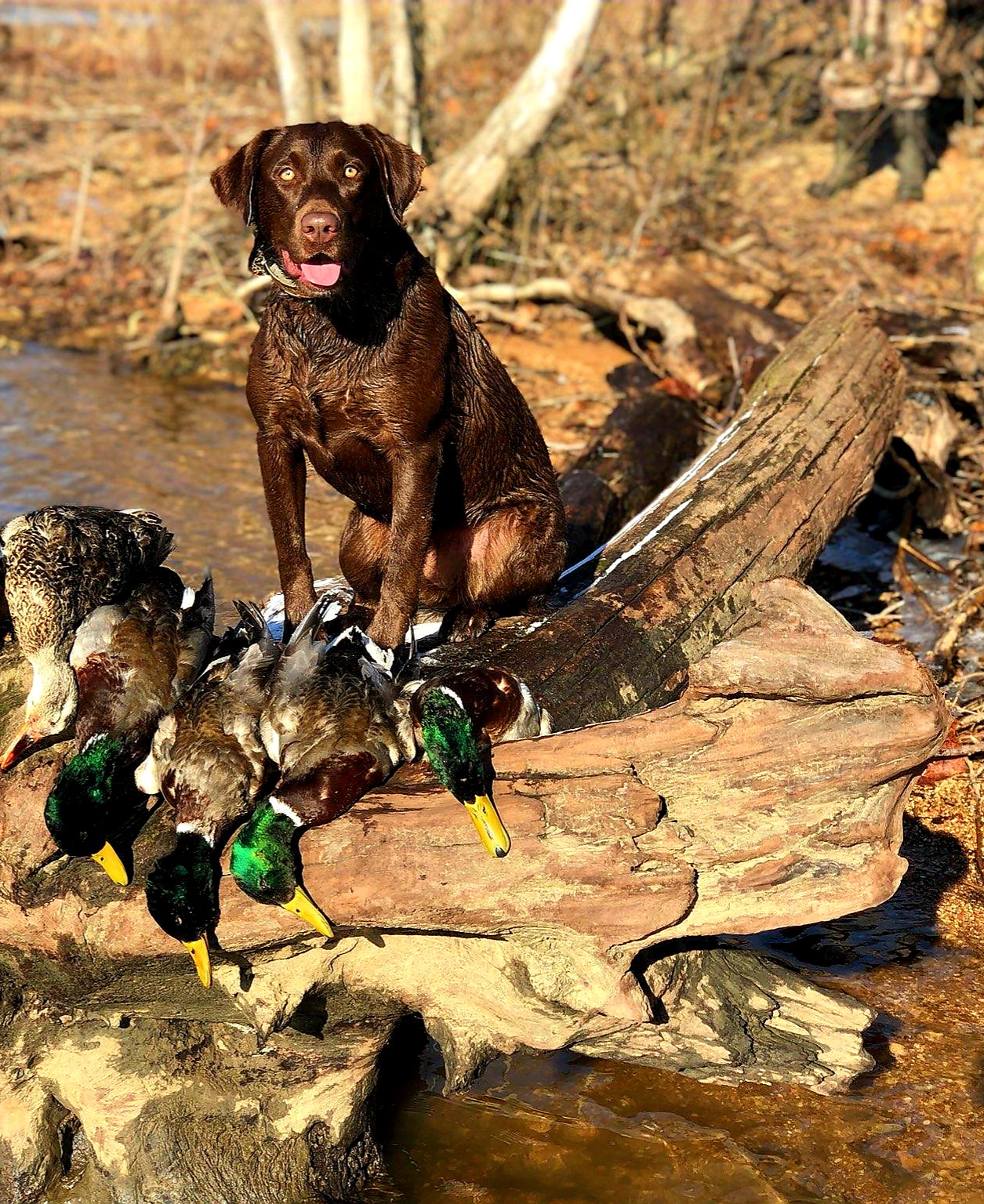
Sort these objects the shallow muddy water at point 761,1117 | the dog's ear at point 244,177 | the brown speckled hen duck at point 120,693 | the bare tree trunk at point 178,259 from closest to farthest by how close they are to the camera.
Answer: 1. the brown speckled hen duck at point 120,693
2. the shallow muddy water at point 761,1117
3. the dog's ear at point 244,177
4. the bare tree trunk at point 178,259

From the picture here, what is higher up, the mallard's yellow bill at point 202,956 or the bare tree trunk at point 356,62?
the bare tree trunk at point 356,62

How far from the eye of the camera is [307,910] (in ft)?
10.6

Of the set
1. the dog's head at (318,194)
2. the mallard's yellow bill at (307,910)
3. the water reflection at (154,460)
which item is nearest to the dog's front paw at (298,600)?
the dog's head at (318,194)

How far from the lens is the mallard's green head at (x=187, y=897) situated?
3.18m

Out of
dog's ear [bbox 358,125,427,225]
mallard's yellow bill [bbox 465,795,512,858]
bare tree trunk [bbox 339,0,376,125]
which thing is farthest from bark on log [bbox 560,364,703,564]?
bare tree trunk [bbox 339,0,376,125]

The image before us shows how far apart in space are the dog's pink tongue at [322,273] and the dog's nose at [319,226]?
0.11 metres

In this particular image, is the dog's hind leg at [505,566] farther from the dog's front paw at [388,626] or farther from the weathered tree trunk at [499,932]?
the weathered tree trunk at [499,932]

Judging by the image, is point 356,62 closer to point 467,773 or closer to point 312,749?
point 312,749

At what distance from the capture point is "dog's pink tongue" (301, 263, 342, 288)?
382 centimetres

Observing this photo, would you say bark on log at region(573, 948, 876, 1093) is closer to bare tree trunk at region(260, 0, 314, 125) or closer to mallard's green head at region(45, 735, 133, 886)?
mallard's green head at region(45, 735, 133, 886)

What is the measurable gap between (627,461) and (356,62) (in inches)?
223

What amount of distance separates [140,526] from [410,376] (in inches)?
37.6

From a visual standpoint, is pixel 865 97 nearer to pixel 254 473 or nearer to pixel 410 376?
pixel 254 473

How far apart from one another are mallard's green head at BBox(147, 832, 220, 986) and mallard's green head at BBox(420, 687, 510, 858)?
0.62 meters
